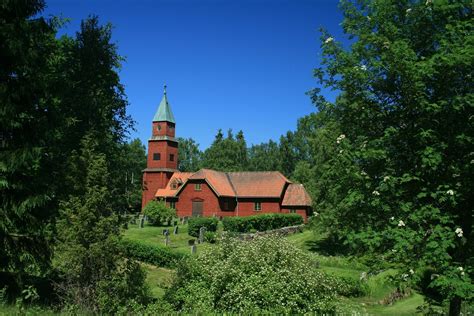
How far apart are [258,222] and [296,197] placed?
12.4 meters

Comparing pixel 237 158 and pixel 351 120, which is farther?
pixel 237 158

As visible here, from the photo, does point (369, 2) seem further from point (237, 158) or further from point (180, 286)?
point (237, 158)

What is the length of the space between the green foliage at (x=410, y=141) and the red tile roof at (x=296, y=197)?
152 ft

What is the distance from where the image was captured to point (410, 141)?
754cm

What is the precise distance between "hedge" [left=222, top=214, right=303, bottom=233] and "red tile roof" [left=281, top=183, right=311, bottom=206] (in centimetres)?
432

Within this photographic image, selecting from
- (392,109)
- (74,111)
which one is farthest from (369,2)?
(74,111)

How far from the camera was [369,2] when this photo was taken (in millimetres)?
8703

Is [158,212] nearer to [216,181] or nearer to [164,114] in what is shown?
[216,181]

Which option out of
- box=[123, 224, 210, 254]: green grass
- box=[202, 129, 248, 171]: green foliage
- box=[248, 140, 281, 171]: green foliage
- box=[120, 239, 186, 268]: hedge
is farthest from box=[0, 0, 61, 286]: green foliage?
box=[248, 140, 281, 171]: green foliage

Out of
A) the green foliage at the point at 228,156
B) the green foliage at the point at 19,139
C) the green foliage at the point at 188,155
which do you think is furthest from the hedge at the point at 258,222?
the green foliage at the point at 188,155

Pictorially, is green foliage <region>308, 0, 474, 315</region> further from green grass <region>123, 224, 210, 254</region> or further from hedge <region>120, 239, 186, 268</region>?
green grass <region>123, 224, 210, 254</region>

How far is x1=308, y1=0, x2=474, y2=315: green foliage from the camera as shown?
21.8 ft

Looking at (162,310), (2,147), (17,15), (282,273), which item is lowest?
(162,310)

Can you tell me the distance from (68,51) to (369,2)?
64.0 ft
